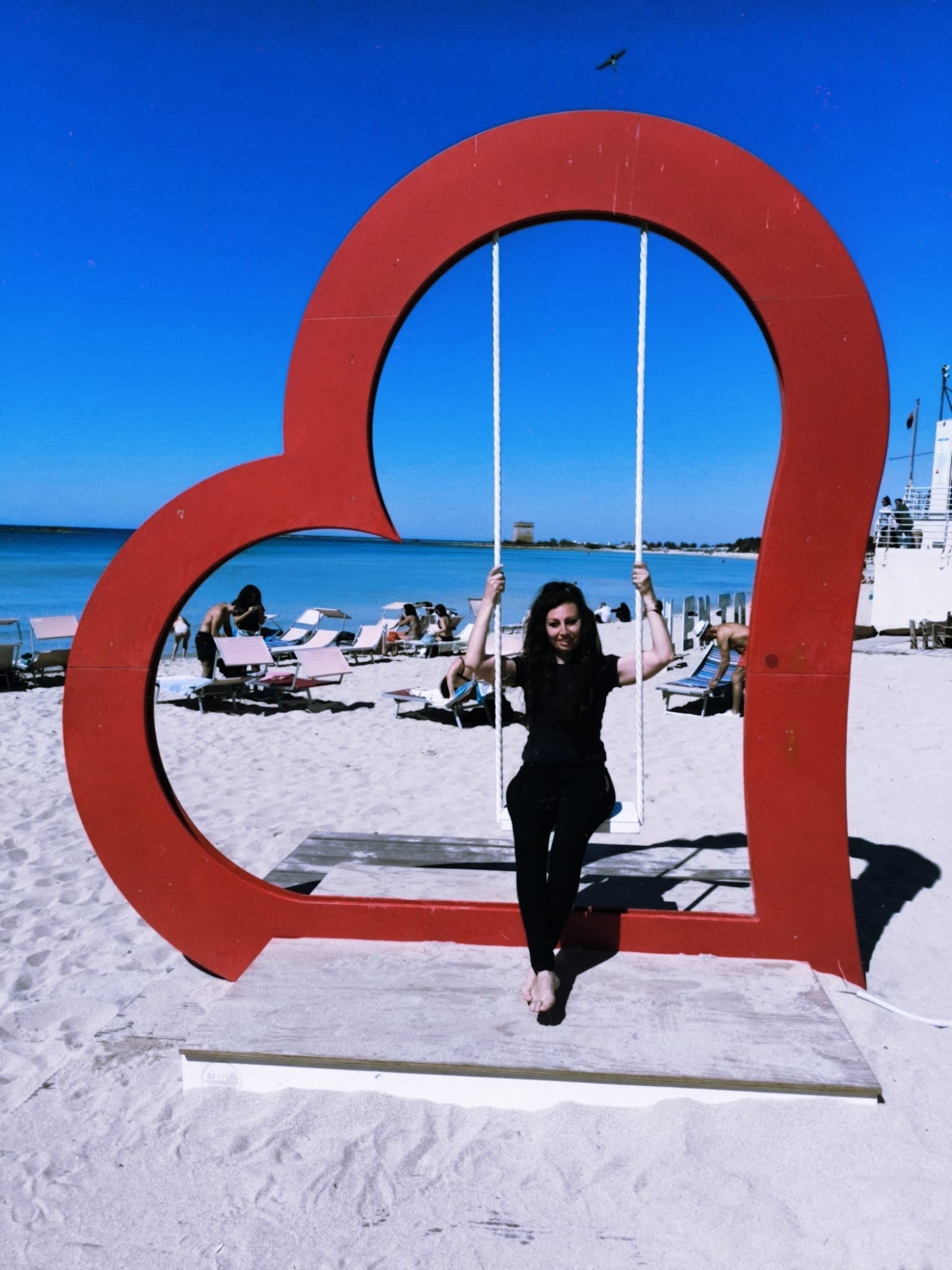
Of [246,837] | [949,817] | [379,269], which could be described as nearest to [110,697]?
[379,269]

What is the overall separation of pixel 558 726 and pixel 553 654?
28 cm

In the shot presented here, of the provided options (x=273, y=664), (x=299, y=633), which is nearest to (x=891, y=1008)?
(x=273, y=664)

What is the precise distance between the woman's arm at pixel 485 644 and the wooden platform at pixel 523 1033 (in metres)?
1.03

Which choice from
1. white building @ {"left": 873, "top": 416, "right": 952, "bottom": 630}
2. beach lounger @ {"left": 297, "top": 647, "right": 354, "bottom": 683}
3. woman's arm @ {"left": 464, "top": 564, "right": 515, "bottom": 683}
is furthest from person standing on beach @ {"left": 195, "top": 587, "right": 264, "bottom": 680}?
white building @ {"left": 873, "top": 416, "right": 952, "bottom": 630}

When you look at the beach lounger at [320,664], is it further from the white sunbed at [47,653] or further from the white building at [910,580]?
the white building at [910,580]

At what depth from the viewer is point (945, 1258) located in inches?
79.0

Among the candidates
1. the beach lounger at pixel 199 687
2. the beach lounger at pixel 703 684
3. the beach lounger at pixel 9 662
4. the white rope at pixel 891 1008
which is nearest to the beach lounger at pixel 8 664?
the beach lounger at pixel 9 662

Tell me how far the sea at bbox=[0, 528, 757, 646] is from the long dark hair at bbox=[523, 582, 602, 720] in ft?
4.67

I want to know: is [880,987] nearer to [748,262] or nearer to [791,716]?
[791,716]

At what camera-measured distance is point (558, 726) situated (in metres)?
3.25

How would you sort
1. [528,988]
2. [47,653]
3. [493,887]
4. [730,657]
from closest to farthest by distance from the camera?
[528,988] < [493,887] < [730,657] < [47,653]

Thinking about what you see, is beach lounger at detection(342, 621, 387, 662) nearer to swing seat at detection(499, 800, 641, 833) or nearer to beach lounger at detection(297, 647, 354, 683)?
beach lounger at detection(297, 647, 354, 683)

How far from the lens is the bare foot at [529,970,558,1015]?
2723 millimetres

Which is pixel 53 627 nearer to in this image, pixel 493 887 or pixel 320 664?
pixel 320 664
